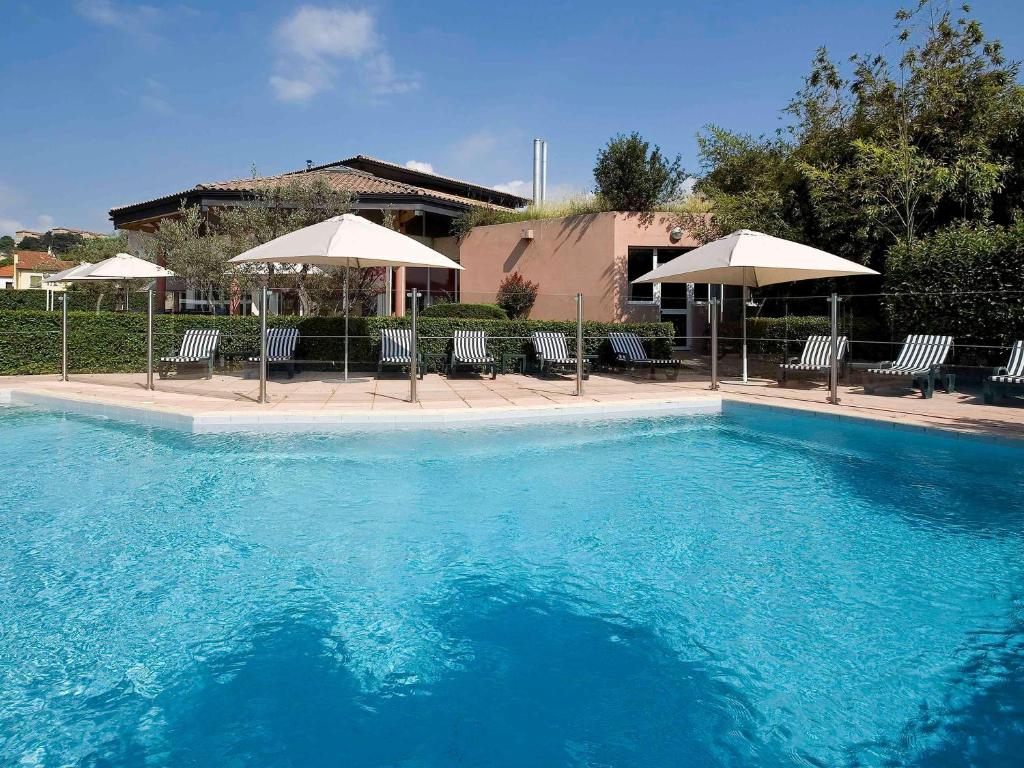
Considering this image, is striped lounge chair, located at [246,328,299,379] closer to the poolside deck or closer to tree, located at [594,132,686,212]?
the poolside deck

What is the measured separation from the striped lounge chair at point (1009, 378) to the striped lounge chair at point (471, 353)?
791cm

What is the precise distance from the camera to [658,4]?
14.2m

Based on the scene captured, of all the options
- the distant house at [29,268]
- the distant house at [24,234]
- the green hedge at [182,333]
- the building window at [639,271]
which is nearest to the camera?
the green hedge at [182,333]

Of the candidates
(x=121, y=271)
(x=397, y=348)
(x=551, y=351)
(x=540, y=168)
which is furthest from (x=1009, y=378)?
(x=540, y=168)

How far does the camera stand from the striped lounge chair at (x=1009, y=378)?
878 centimetres

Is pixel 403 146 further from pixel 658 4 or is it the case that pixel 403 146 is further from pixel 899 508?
pixel 899 508

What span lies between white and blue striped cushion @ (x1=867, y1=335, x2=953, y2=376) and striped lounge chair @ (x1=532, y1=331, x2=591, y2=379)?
17.3ft

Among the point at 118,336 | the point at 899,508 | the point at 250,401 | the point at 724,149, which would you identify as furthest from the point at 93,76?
the point at 899,508

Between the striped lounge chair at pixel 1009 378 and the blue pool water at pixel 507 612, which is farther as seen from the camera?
the striped lounge chair at pixel 1009 378

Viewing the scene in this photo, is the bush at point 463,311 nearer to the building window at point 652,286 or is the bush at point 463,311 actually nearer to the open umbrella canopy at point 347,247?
the building window at point 652,286

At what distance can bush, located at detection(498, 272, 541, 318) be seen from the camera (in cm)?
1844

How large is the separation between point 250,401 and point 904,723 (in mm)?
8636

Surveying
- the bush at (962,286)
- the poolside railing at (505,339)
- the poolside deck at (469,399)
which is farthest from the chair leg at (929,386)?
the bush at (962,286)

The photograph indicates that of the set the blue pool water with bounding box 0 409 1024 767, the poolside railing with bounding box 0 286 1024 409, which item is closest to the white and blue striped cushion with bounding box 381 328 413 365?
the poolside railing with bounding box 0 286 1024 409
